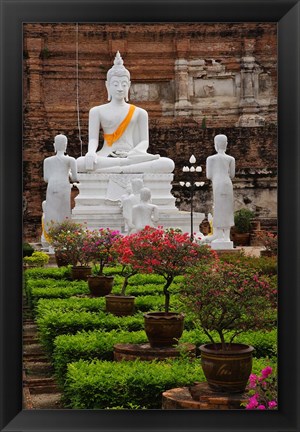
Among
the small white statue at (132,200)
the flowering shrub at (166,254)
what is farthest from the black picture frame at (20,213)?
the small white statue at (132,200)

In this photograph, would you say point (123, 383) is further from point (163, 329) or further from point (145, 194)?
point (145, 194)

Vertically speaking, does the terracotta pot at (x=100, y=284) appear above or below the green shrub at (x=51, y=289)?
above

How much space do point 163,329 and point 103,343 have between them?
0.37 metres

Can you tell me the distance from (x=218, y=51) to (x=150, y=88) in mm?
1884

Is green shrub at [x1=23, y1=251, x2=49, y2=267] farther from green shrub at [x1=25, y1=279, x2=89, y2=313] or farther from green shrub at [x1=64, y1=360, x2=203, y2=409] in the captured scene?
green shrub at [x1=64, y1=360, x2=203, y2=409]

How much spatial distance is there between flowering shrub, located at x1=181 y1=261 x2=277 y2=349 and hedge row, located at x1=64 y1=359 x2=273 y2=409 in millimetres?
278

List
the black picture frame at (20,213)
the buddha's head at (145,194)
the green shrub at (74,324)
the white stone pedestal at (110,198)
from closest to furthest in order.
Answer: the black picture frame at (20,213) → the green shrub at (74,324) → the buddha's head at (145,194) → the white stone pedestal at (110,198)

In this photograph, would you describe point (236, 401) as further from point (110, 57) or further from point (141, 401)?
point (110, 57)

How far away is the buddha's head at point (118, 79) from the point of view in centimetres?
1145

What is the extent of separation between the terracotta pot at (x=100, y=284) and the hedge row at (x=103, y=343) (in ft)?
5.53

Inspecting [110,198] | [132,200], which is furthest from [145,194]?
[110,198]

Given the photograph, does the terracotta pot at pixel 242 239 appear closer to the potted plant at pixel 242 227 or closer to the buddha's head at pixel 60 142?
the potted plant at pixel 242 227

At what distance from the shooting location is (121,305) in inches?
227
